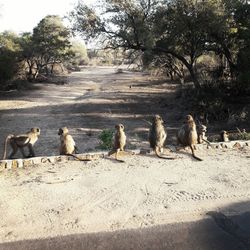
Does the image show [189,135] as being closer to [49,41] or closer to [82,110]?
[82,110]

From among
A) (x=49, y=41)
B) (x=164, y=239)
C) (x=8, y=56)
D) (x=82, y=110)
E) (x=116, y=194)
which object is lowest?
(x=82, y=110)

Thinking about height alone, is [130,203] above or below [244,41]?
below

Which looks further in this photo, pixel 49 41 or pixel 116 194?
pixel 49 41

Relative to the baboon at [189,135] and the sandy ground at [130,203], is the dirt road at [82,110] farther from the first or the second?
the sandy ground at [130,203]

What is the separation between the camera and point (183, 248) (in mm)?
7172

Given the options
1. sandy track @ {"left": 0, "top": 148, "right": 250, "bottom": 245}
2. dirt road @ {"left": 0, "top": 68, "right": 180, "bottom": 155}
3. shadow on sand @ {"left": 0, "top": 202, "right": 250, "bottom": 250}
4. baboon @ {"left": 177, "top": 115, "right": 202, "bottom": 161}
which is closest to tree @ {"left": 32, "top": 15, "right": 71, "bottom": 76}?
dirt road @ {"left": 0, "top": 68, "right": 180, "bottom": 155}

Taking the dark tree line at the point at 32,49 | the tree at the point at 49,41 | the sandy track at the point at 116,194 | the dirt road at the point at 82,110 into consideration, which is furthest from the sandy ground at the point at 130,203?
the tree at the point at 49,41

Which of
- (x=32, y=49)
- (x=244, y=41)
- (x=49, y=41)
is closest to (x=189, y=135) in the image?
(x=244, y=41)

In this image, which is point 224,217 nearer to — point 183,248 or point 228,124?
point 183,248

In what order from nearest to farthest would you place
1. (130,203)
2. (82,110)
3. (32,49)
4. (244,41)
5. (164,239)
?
(164,239)
(130,203)
(244,41)
(82,110)
(32,49)

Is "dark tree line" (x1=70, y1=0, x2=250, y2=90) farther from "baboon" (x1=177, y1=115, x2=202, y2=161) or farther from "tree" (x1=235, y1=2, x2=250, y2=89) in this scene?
"baboon" (x1=177, y1=115, x2=202, y2=161)

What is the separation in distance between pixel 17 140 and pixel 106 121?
9753 millimetres

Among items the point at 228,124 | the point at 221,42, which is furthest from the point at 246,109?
the point at 221,42

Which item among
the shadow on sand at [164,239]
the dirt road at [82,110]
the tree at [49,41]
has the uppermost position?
the tree at [49,41]
